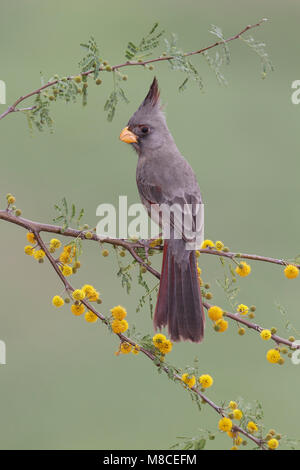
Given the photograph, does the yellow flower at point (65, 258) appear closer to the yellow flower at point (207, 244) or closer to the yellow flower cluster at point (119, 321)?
the yellow flower cluster at point (119, 321)

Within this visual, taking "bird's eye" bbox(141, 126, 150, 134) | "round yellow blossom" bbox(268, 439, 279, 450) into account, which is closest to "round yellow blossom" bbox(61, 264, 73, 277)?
"round yellow blossom" bbox(268, 439, 279, 450)

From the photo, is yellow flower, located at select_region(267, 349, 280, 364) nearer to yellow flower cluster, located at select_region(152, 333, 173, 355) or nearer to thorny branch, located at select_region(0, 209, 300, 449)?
thorny branch, located at select_region(0, 209, 300, 449)

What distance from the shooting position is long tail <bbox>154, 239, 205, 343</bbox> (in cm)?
194

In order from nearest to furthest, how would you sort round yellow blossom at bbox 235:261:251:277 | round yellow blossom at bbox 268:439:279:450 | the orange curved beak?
1. round yellow blossom at bbox 268:439:279:450
2. round yellow blossom at bbox 235:261:251:277
3. the orange curved beak

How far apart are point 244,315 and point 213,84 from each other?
37.3 feet

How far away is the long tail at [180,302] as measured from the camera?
194 centimetres

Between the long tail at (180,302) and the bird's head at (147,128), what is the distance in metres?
0.45

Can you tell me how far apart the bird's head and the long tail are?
45cm

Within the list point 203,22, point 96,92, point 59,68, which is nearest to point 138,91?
point 96,92

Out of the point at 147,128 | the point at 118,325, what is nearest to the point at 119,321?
the point at 118,325

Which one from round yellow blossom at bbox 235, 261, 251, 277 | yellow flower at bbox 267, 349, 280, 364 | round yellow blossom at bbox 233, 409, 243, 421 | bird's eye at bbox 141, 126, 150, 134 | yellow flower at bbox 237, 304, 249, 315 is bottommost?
round yellow blossom at bbox 233, 409, 243, 421

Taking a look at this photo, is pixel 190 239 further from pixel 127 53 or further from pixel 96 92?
pixel 96 92

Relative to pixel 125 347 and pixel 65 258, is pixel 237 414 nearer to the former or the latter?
pixel 125 347

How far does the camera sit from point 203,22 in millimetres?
14938
